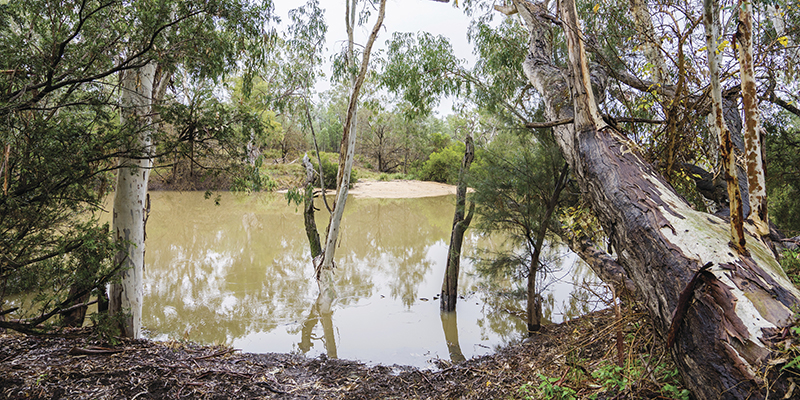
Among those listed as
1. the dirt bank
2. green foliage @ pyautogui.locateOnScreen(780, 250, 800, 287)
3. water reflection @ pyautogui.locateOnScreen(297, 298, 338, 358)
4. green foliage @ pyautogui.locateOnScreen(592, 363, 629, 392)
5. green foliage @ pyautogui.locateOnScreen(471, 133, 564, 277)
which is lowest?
water reflection @ pyautogui.locateOnScreen(297, 298, 338, 358)

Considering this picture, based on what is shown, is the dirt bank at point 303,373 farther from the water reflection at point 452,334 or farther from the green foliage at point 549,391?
the water reflection at point 452,334

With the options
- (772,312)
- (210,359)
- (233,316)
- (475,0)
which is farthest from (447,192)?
(772,312)

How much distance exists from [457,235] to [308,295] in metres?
2.56

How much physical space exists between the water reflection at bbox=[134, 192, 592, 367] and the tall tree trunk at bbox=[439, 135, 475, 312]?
24cm

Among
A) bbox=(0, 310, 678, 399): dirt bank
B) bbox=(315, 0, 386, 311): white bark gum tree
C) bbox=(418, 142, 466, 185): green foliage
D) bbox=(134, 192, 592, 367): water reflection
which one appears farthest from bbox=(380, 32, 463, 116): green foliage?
bbox=(418, 142, 466, 185): green foliage

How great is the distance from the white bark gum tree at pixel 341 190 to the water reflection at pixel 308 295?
0.29m

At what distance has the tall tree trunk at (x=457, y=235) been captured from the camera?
547cm

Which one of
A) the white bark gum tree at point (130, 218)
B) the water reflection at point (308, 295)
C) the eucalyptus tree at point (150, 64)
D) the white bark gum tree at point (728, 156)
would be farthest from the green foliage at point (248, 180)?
the white bark gum tree at point (728, 156)

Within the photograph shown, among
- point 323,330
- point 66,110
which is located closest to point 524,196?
point 323,330

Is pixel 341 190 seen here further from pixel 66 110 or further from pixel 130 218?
pixel 66 110

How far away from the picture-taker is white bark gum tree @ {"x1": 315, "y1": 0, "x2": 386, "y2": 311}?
19.7 ft

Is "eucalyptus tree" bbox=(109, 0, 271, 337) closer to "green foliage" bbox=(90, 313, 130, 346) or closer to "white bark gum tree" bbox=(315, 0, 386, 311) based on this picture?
"green foliage" bbox=(90, 313, 130, 346)

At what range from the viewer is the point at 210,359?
325 centimetres

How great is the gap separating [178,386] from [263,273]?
4745 mm
